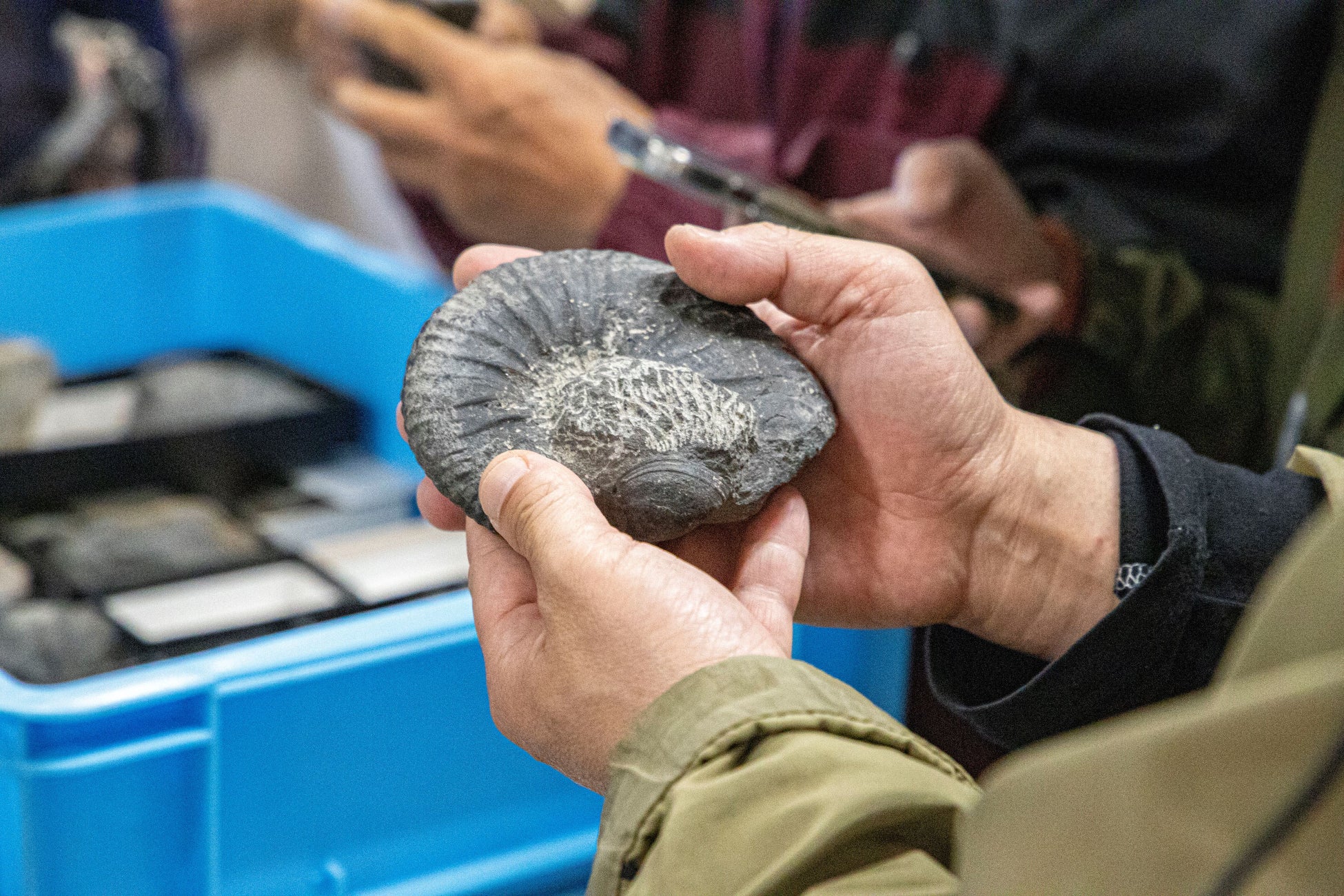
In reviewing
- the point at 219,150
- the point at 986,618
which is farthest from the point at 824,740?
the point at 219,150

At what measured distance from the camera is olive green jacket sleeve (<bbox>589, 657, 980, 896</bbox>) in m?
0.48

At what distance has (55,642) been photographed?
1.05 meters

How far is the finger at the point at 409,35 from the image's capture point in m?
1.30

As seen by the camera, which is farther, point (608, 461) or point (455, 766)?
point (455, 766)

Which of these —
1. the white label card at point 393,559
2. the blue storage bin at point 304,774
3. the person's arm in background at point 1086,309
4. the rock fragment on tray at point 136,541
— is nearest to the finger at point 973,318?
the person's arm in background at point 1086,309

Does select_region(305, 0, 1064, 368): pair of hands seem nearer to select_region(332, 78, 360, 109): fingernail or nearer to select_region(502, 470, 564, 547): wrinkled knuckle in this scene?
select_region(332, 78, 360, 109): fingernail

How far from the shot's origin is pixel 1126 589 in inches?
31.3

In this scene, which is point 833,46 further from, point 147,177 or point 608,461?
point 147,177

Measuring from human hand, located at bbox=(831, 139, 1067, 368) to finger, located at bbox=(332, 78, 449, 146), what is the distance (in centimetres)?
52

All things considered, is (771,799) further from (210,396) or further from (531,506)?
(210,396)

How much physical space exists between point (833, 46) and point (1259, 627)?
3.67 feet

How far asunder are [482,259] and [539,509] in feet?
0.96

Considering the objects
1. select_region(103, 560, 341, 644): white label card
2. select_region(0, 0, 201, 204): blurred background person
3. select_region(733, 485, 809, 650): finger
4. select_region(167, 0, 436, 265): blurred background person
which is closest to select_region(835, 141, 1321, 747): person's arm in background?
select_region(733, 485, 809, 650): finger

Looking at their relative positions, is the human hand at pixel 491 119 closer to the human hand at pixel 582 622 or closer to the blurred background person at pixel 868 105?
the blurred background person at pixel 868 105
